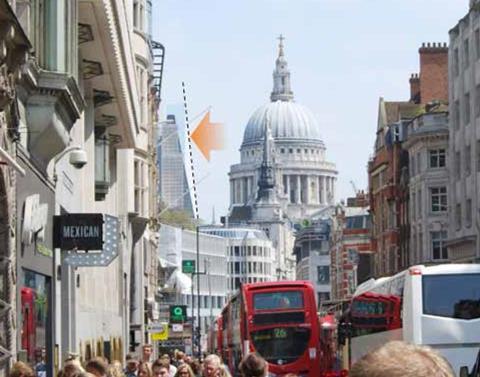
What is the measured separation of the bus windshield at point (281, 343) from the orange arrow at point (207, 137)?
1328 cm

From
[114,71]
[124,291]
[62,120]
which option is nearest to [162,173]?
[124,291]

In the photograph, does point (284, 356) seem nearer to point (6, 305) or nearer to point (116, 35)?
point (116, 35)

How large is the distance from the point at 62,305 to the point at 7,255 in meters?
11.2

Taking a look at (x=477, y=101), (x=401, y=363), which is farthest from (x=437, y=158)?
(x=401, y=363)

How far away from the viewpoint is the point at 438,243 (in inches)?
3681

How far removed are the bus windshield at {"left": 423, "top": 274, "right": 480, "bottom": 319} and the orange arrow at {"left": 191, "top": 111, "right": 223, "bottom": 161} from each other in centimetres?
3068

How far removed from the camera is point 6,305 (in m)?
17.5

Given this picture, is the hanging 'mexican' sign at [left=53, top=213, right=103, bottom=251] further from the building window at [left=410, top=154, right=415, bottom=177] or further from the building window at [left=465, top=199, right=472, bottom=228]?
the building window at [left=410, top=154, right=415, bottom=177]

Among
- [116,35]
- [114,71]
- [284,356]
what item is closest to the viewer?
[116,35]

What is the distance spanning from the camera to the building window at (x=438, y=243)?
92.5 meters

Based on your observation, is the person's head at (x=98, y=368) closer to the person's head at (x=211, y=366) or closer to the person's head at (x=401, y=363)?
the person's head at (x=211, y=366)

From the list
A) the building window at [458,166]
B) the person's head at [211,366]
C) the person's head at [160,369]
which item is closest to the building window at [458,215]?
the building window at [458,166]

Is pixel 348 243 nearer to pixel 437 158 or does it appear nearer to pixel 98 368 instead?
pixel 437 158

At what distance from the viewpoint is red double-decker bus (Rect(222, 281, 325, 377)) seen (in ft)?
148
